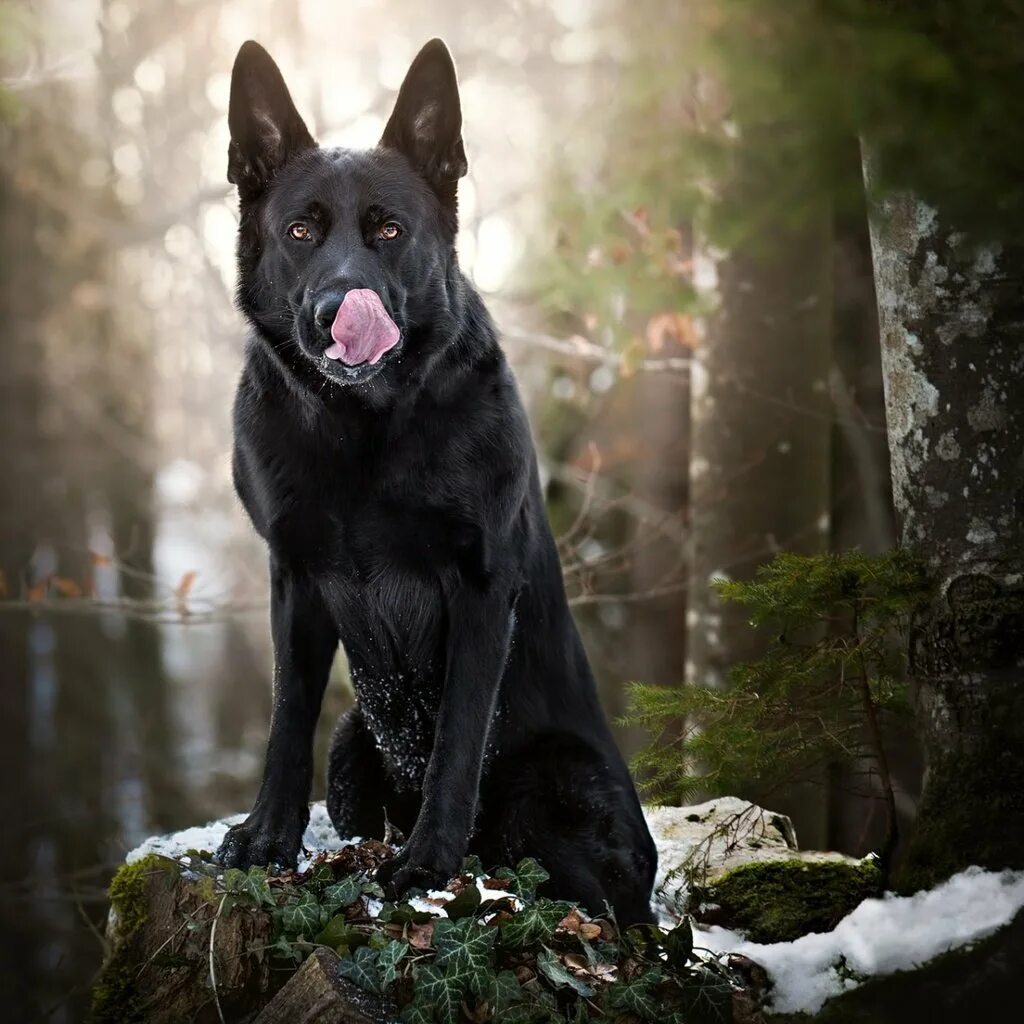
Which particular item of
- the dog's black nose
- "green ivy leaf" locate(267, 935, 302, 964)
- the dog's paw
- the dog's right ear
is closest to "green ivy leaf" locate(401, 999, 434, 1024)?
"green ivy leaf" locate(267, 935, 302, 964)

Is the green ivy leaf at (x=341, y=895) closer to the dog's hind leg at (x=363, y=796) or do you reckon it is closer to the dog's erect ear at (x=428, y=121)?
the dog's hind leg at (x=363, y=796)

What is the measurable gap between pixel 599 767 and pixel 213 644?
1433cm

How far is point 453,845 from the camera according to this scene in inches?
111

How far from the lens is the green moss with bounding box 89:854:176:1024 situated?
2807 millimetres

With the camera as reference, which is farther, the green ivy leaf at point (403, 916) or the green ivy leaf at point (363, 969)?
the green ivy leaf at point (403, 916)

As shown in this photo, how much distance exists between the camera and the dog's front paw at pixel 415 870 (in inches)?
107

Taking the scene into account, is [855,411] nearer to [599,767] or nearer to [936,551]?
[936,551]

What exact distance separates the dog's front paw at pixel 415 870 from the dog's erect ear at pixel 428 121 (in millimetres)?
1799

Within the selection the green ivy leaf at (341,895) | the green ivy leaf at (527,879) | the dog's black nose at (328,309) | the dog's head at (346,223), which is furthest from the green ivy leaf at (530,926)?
the dog's black nose at (328,309)

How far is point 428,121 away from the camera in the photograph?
3129mm

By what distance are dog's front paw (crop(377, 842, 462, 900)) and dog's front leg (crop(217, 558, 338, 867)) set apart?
30 cm

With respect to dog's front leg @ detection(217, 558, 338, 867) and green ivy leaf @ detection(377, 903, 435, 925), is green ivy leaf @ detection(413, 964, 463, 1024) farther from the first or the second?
dog's front leg @ detection(217, 558, 338, 867)

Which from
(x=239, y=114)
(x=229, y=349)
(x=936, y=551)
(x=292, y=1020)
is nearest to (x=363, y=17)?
(x=229, y=349)

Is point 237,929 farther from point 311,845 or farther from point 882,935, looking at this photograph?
point 882,935
